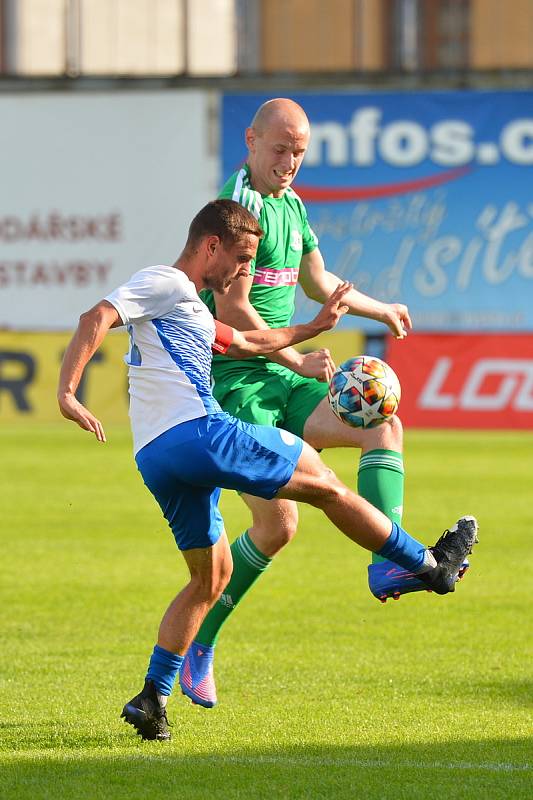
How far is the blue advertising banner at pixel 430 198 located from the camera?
25.2 metres

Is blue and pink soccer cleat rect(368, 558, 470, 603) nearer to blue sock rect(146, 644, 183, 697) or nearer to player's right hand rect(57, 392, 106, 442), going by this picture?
blue sock rect(146, 644, 183, 697)

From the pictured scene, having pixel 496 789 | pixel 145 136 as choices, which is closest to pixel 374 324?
pixel 145 136

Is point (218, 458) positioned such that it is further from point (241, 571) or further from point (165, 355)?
point (241, 571)

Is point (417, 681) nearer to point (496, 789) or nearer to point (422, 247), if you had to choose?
point (496, 789)

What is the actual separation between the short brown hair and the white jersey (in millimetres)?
219

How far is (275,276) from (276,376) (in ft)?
1.55

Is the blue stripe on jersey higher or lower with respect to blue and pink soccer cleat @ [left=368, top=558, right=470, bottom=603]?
higher

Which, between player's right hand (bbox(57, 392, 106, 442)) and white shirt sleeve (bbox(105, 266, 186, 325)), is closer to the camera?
player's right hand (bbox(57, 392, 106, 442))

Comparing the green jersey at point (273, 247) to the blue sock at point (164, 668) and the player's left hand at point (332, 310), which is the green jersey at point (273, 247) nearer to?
the player's left hand at point (332, 310)

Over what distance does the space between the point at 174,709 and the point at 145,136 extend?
796 inches

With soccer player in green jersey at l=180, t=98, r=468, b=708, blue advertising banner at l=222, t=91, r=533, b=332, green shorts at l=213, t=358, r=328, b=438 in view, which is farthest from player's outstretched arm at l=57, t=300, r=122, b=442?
blue advertising banner at l=222, t=91, r=533, b=332

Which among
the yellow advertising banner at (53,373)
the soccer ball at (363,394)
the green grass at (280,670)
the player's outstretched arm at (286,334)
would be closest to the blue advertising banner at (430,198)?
the yellow advertising banner at (53,373)

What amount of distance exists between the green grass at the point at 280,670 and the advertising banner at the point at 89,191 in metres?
11.6

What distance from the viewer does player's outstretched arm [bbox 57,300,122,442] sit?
5.63 m
